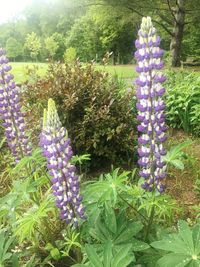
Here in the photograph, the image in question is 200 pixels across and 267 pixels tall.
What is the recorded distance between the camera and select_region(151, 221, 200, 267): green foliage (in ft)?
6.62

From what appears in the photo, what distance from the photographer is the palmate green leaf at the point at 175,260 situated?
6.60 ft

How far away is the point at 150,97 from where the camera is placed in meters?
2.37

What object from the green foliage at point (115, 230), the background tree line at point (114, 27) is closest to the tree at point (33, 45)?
the background tree line at point (114, 27)

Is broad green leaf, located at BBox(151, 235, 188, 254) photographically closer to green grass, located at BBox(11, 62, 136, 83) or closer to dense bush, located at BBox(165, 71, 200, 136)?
dense bush, located at BBox(165, 71, 200, 136)

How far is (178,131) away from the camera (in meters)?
6.38

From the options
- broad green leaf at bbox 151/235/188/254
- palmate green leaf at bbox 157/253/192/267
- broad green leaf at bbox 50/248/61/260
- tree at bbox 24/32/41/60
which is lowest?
broad green leaf at bbox 50/248/61/260

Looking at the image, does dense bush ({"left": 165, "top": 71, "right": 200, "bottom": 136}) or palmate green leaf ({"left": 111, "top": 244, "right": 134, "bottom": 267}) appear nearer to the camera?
palmate green leaf ({"left": 111, "top": 244, "right": 134, "bottom": 267})

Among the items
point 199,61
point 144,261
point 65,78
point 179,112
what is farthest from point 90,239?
point 199,61

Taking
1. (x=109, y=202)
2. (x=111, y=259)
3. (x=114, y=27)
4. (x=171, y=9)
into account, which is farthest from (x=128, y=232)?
(x=114, y=27)

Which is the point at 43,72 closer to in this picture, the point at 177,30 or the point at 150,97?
the point at 177,30

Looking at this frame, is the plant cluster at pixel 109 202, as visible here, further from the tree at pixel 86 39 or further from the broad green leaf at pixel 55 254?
the tree at pixel 86 39

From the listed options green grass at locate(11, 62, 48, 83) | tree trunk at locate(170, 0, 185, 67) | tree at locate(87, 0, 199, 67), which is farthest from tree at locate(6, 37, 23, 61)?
tree trunk at locate(170, 0, 185, 67)

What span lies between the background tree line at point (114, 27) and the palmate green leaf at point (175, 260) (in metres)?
4.51

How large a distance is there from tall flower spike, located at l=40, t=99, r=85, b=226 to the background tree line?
388 cm
